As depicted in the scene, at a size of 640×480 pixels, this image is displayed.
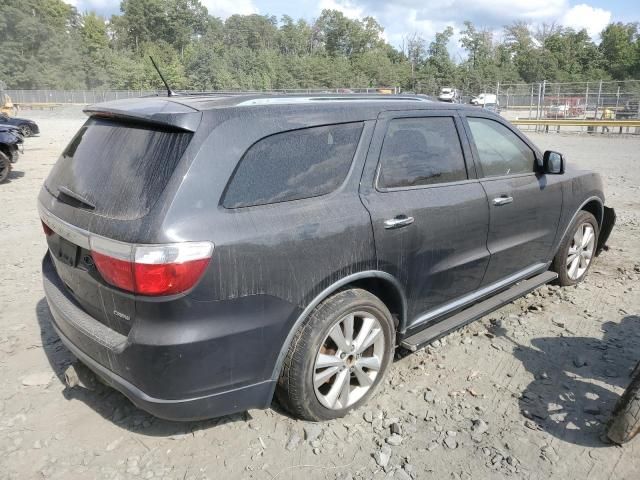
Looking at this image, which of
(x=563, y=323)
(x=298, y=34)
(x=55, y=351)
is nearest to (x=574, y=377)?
(x=563, y=323)

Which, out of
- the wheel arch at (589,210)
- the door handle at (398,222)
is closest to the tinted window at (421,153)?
the door handle at (398,222)

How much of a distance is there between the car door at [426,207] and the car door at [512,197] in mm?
140

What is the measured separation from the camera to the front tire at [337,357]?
2658 millimetres

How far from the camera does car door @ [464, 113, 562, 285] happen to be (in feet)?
12.2

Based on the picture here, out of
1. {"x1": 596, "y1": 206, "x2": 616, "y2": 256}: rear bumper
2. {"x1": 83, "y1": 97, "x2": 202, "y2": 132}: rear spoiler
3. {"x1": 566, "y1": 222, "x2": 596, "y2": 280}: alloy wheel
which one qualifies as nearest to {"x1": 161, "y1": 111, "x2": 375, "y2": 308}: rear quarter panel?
{"x1": 83, "y1": 97, "x2": 202, "y2": 132}: rear spoiler

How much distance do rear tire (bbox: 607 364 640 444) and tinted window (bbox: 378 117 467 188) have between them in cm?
159

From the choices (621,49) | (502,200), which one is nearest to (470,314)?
(502,200)

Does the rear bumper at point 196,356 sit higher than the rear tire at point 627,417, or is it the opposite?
the rear bumper at point 196,356

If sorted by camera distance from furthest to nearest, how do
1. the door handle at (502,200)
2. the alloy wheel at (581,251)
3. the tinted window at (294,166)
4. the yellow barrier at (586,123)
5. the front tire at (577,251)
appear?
the yellow barrier at (586,123), the alloy wheel at (581,251), the front tire at (577,251), the door handle at (502,200), the tinted window at (294,166)

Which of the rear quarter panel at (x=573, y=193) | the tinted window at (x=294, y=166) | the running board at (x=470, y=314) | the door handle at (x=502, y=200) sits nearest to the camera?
the tinted window at (x=294, y=166)

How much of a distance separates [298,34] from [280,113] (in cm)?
11396

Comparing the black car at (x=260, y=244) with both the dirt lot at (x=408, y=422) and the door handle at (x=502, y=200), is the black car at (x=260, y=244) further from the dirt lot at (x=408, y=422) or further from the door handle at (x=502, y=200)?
the dirt lot at (x=408, y=422)

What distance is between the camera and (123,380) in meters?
2.44

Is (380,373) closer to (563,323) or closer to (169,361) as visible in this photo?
(169,361)
